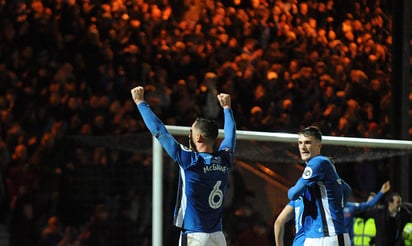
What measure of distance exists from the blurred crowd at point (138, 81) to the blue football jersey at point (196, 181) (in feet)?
10.1

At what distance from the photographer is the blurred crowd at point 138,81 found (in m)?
8.27

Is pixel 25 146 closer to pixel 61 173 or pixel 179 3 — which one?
pixel 61 173

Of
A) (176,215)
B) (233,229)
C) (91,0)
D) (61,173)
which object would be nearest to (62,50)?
(91,0)

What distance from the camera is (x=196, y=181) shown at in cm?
505

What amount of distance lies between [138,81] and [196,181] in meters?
4.47

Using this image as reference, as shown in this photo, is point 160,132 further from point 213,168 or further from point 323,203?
point 323,203

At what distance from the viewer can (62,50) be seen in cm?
904

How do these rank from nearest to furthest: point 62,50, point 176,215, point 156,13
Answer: point 176,215
point 62,50
point 156,13

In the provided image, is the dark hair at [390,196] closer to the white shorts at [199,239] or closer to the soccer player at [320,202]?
the soccer player at [320,202]

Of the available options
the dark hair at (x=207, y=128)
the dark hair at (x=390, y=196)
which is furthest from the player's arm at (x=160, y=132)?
the dark hair at (x=390, y=196)

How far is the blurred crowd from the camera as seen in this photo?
8.27 metres

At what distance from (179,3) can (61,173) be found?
9.26 ft

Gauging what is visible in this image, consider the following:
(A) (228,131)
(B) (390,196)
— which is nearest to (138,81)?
(B) (390,196)

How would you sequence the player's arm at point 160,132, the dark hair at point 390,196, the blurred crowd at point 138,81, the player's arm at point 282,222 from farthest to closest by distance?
1. the blurred crowd at point 138,81
2. the dark hair at point 390,196
3. the player's arm at point 282,222
4. the player's arm at point 160,132
